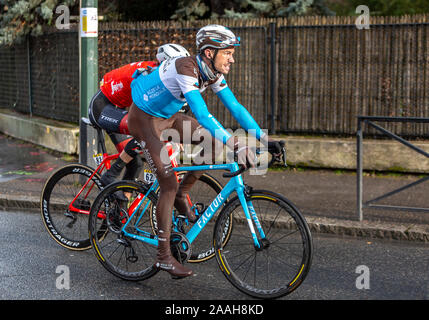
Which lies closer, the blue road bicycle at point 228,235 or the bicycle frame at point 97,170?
the blue road bicycle at point 228,235

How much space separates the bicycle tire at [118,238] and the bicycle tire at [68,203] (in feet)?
1.88

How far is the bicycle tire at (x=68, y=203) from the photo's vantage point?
6023 mm

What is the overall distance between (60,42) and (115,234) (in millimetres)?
7494

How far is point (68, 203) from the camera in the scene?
622 cm

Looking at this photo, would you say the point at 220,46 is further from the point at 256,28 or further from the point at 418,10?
the point at 418,10

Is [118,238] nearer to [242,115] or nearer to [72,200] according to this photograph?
[72,200]

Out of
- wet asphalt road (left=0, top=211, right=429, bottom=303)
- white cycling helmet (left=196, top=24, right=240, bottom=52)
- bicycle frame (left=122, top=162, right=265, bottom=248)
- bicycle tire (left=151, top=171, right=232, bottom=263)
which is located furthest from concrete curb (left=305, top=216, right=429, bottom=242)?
white cycling helmet (left=196, top=24, right=240, bottom=52)

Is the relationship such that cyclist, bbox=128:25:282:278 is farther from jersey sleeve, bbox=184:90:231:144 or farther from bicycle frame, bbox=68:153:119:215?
bicycle frame, bbox=68:153:119:215

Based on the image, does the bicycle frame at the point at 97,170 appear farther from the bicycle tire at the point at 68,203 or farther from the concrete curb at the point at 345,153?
the concrete curb at the point at 345,153

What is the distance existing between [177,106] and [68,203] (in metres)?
1.84

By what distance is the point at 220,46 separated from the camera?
462cm

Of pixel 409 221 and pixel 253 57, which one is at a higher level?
pixel 253 57

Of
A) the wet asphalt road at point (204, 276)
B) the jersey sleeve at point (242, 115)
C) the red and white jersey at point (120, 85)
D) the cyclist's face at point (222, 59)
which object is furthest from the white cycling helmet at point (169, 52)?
the wet asphalt road at point (204, 276)

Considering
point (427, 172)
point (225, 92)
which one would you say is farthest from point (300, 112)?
point (225, 92)
